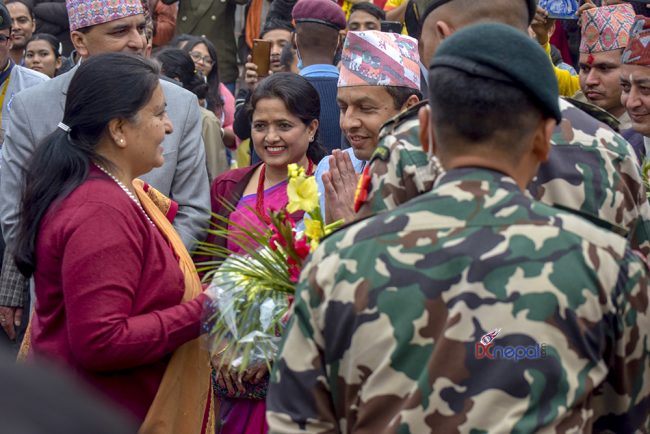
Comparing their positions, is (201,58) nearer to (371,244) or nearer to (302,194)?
(302,194)

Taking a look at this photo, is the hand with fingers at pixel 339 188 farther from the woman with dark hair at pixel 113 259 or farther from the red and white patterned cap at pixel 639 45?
the red and white patterned cap at pixel 639 45

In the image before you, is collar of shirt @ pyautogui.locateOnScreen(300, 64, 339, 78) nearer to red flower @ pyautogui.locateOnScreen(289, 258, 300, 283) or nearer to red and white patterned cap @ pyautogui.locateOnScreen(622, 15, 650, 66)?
red and white patterned cap @ pyautogui.locateOnScreen(622, 15, 650, 66)

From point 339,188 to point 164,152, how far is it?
175cm

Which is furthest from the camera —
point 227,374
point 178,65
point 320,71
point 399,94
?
point 178,65

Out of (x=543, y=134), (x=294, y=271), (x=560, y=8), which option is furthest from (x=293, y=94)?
(x=560, y=8)

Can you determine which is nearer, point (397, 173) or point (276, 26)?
point (397, 173)

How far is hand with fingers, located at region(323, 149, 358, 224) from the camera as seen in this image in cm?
352

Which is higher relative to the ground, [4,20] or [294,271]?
[294,271]

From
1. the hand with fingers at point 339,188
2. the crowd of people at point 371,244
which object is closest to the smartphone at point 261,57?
the crowd of people at point 371,244

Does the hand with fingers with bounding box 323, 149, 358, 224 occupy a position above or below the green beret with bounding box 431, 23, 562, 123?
below

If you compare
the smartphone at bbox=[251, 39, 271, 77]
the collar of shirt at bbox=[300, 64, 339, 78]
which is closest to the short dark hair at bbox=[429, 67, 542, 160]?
the collar of shirt at bbox=[300, 64, 339, 78]

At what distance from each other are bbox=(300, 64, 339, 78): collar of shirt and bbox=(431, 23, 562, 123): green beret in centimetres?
449

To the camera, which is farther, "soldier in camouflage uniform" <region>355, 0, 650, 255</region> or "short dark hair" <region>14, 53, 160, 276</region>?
"short dark hair" <region>14, 53, 160, 276</region>

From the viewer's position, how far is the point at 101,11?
5512 mm
